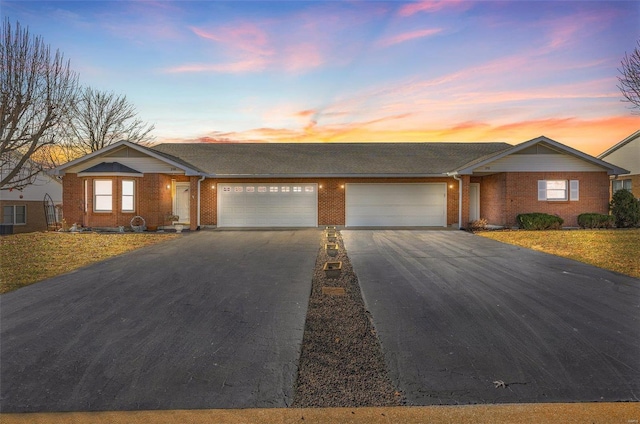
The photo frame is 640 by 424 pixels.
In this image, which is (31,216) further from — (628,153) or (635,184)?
(628,153)

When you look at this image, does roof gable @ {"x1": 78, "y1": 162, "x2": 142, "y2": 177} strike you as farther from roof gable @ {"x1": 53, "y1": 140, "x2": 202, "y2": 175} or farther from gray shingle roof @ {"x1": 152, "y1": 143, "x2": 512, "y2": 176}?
gray shingle roof @ {"x1": 152, "y1": 143, "x2": 512, "y2": 176}

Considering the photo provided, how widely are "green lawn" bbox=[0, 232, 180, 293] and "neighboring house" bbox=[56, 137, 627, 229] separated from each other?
12.8ft

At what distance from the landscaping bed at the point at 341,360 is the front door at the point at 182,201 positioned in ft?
55.1

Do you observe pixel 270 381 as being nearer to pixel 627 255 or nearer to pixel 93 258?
pixel 93 258

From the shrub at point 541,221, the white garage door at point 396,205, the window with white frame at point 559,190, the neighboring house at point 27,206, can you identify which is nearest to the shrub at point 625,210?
the window with white frame at point 559,190

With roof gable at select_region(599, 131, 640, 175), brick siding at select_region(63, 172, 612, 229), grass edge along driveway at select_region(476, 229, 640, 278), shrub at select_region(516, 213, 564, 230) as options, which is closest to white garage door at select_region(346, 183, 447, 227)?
brick siding at select_region(63, 172, 612, 229)

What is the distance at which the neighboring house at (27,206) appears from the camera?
2403cm

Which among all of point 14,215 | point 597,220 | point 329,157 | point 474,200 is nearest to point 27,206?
point 14,215

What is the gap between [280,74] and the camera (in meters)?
14.3

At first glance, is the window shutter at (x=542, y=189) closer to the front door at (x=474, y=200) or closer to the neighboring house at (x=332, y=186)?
the neighboring house at (x=332, y=186)

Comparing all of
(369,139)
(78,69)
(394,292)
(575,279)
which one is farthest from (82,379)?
(369,139)

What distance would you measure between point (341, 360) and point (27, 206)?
102 ft

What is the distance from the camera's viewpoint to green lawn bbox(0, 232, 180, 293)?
764cm

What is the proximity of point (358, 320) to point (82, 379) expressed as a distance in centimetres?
316
